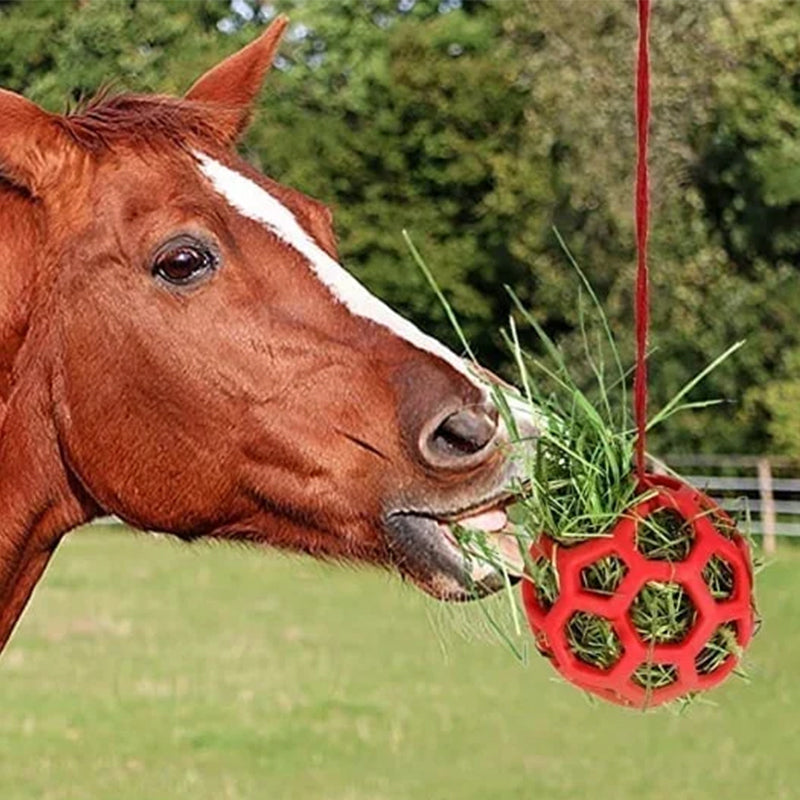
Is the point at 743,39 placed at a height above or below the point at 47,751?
below

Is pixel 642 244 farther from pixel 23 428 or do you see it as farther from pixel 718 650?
pixel 23 428

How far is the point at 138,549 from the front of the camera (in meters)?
20.6

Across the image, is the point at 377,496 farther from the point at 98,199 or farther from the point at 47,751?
the point at 47,751

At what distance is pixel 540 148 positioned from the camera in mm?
24594

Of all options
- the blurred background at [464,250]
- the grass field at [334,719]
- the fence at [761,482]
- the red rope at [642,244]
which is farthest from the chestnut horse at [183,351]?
the fence at [761,482]

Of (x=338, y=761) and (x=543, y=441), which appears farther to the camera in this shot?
(x=338, y=761)

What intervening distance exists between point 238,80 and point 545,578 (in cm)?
117

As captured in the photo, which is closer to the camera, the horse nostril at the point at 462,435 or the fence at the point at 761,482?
the horse nostril at the point at 462,435

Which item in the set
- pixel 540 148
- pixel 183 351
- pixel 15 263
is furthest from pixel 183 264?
pixel 540 148

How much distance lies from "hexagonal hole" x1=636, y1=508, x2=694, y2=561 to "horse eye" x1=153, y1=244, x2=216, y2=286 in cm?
76

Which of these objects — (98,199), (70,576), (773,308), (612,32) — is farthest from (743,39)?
(98,199)

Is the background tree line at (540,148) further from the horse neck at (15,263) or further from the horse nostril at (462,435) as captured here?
the horse nostril at (462,435)

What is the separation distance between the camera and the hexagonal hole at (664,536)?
2.76 metres

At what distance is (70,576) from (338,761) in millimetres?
8536
